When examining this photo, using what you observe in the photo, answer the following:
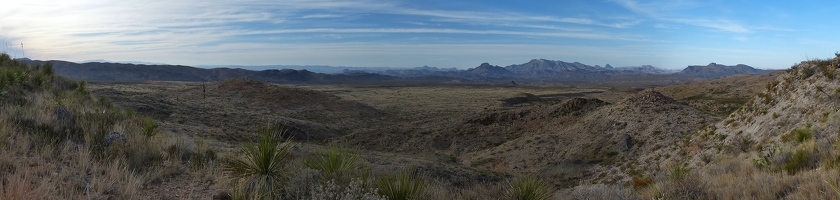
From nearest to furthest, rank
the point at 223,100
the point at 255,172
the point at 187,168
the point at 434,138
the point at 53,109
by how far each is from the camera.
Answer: the point at 255,172 < the point at 187,168 < the point at 53,109 < the point at 434,138 < the point at 223,100

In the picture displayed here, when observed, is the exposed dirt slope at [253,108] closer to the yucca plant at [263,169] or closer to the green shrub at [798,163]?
the yucca plant at [263,169]

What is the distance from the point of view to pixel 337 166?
607 centimetres

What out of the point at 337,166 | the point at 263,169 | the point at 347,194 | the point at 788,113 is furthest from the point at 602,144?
the point at 347,194

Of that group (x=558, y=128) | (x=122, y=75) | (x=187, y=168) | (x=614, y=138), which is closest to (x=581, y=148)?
(x=614, y=138)

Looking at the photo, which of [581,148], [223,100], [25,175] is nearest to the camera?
[25,175]

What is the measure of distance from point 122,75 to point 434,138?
648 ft

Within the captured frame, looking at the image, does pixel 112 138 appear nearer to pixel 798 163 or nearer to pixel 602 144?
pixel 798 163

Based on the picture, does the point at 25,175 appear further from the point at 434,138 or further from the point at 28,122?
the point at 434,138

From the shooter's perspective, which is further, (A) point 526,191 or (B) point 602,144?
(B) point 602,144

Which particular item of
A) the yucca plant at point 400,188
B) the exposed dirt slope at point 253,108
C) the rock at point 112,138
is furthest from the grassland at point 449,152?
the exposed dirt slope at point 253,108

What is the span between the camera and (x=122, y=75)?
601 ft

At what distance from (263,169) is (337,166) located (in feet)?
3.08

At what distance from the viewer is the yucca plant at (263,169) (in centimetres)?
554

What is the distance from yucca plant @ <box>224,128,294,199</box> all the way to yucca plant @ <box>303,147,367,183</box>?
481 millimetres
